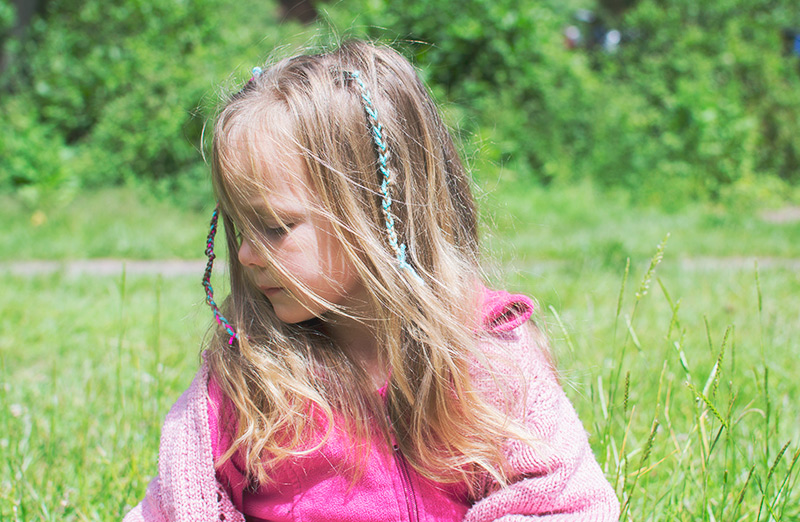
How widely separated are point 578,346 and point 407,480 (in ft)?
3.81

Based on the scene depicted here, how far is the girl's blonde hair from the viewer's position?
149 cm

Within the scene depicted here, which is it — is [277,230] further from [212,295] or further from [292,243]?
[212,295]

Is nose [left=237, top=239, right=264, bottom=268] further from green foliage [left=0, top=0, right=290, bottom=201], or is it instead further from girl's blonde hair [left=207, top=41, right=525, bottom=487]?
green foliage [left=0, top=0, right=290, bottom=201]

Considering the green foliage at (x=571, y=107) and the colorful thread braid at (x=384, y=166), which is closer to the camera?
the colorful thread braid at (x=384, y=166)

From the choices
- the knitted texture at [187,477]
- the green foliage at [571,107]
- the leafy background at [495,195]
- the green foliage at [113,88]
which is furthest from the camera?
the green foliage at [571,107]

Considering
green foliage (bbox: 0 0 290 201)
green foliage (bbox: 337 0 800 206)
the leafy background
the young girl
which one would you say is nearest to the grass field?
the leafy background

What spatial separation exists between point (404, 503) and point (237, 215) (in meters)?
0.69

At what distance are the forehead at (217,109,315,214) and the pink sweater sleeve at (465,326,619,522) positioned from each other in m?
0.63

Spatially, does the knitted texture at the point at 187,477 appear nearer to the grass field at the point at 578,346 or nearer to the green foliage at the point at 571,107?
the grass field at the point at 578,346

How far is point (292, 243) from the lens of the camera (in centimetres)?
149

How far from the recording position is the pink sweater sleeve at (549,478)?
4.84 feet

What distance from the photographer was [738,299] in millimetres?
3631

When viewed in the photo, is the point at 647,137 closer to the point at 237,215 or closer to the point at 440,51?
the point at 440,51

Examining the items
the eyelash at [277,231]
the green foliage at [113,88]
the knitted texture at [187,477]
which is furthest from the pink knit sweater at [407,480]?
the green foliage at [113,88]
